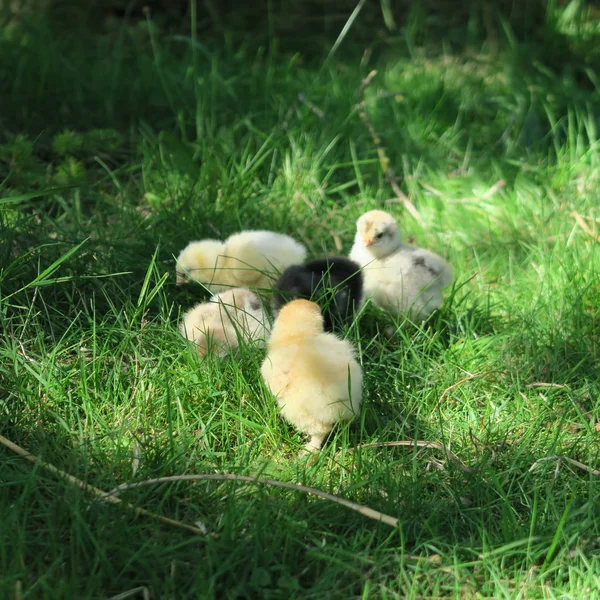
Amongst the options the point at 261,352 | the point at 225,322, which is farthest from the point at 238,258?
the point at 261,352

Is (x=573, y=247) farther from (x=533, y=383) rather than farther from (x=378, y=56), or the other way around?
(x=378, y=56)

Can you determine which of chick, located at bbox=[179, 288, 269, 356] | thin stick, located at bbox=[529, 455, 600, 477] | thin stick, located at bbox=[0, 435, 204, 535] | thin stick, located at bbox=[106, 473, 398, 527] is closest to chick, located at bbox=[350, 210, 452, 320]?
chick, located at bbox=[179, 288, 269, 356]

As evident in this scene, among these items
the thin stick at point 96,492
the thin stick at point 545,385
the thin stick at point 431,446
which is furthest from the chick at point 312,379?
the thin stick at point 545,385

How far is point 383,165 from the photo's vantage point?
448 centimetres

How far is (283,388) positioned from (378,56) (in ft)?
13.6

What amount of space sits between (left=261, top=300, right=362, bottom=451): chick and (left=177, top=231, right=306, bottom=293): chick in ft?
2.03

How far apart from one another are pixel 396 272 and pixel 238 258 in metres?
0.66

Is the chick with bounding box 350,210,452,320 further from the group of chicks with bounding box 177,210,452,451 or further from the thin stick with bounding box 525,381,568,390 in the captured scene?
the thin stick with bounding box 525,381,568,390

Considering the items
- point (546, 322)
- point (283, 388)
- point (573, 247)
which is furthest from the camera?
point (573, 247)

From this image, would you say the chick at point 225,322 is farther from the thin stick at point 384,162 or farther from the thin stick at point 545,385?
the thin stick at point 384,162

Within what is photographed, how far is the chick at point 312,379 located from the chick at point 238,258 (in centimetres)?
62

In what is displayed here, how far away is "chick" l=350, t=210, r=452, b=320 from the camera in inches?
127

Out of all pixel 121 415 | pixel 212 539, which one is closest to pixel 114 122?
pixel 121 415

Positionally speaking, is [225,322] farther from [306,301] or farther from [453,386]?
[453,386]
